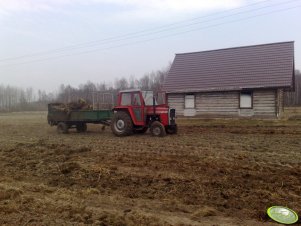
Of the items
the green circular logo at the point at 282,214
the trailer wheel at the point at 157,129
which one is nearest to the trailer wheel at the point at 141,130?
the trailer wheel at the point at 157,129

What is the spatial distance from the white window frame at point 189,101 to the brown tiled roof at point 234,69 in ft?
1.99

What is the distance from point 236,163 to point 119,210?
12.7 feet

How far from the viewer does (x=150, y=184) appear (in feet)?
21.6

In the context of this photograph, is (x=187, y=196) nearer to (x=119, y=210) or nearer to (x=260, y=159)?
(x=119, y=210)

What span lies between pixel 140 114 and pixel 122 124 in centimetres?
102

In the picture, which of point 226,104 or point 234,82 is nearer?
point 234,82

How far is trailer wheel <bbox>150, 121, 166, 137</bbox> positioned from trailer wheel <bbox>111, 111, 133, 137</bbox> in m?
1.14

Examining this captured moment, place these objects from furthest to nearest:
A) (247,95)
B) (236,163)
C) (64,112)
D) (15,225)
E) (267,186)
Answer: (247,95) < (64,112) < (236,163) < (267,186) < (15,225)

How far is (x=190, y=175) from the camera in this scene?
704 centimetres

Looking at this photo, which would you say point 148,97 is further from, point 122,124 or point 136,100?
point 122,124

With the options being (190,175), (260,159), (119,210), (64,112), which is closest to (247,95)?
(64,112)

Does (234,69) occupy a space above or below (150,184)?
above

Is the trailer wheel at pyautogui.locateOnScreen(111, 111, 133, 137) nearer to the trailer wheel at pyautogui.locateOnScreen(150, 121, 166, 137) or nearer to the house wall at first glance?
the trailer wheel at pyautogui.locateOnScreen(150, 121, 166, 137)

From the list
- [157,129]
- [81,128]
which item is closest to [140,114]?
[157,129]
